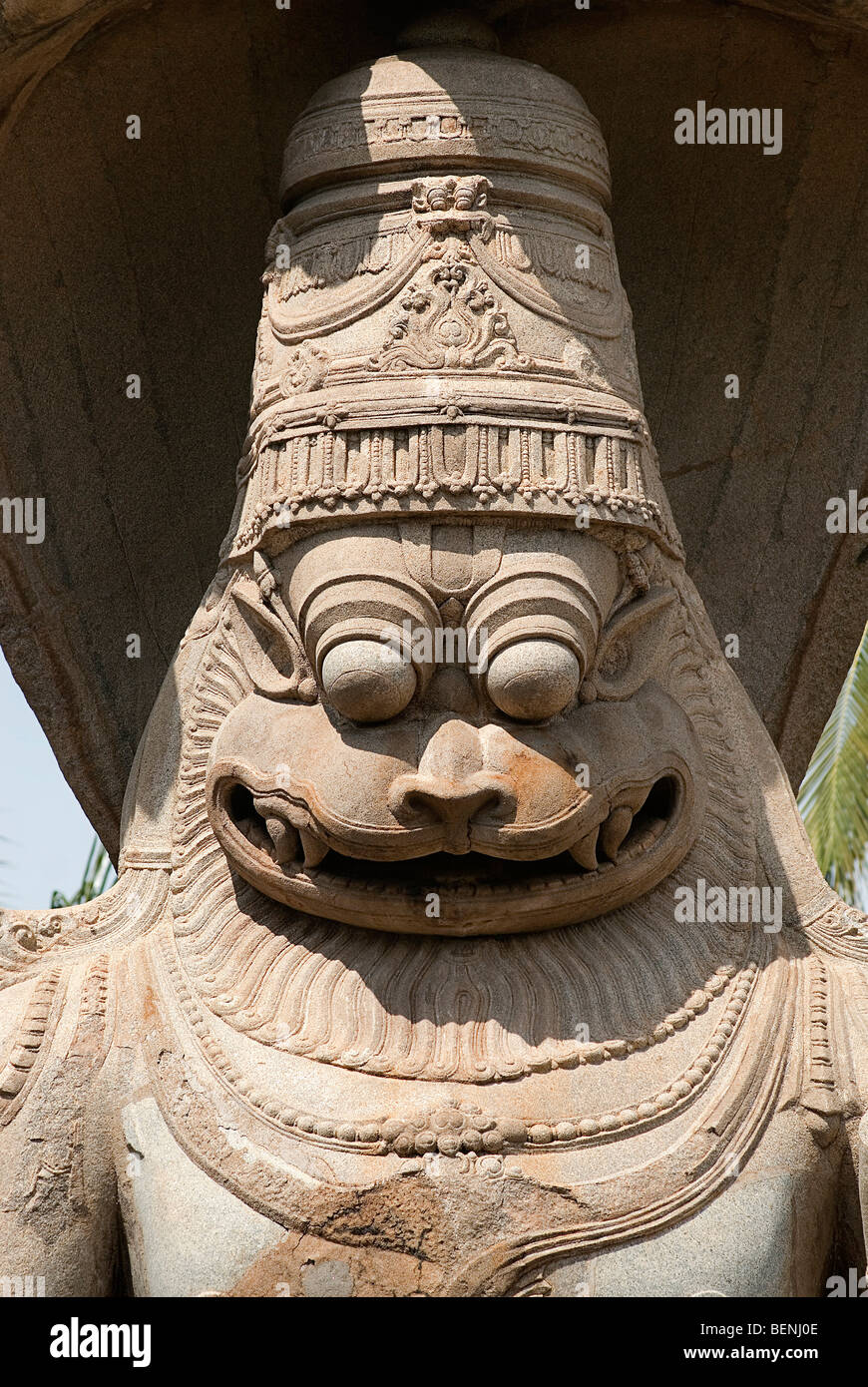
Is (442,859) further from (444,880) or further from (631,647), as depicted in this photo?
(631,647)

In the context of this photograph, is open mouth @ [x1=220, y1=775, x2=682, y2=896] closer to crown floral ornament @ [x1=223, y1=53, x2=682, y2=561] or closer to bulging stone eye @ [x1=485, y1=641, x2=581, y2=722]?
bulging stone eye @ [x1=485, y1=641, x2=581, y2=722]

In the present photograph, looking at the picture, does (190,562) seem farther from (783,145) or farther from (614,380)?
(783,145)

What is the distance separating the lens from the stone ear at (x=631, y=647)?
393 centimetres

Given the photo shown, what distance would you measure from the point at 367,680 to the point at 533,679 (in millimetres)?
322

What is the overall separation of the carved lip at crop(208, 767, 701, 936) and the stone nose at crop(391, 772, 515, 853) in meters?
0.10

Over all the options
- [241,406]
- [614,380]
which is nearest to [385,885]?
[614,380]

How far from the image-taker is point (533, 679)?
3.68 metres

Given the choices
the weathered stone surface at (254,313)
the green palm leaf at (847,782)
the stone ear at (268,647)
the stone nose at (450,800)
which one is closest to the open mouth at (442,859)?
the stone nose at (450,800)

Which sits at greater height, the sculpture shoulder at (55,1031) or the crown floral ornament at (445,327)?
the crown floral ornament at (445,327)

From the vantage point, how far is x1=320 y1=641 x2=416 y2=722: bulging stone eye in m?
3.68

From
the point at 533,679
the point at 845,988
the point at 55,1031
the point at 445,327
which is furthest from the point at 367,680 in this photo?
the point at 845,988

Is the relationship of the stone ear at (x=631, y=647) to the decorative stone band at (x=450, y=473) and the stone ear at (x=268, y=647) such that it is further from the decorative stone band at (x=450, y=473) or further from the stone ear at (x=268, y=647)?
the stone ear at (x=268, y=647)

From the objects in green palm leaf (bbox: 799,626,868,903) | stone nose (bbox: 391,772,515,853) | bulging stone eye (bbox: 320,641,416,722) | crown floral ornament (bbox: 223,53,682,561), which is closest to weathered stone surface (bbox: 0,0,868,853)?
crown floral ornament (bbox: 223,53,682,561)
